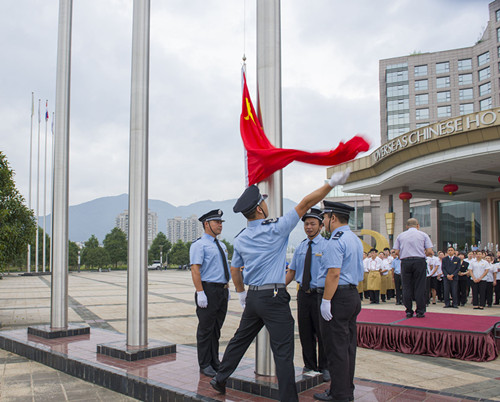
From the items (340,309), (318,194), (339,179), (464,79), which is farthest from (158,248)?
(339,179)

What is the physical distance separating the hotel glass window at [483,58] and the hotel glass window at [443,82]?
11.4 feet

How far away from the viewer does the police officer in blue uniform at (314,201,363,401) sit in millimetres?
3654

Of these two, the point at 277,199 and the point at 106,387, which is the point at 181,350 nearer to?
the point at 106,387

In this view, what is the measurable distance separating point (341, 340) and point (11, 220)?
25.6 feet

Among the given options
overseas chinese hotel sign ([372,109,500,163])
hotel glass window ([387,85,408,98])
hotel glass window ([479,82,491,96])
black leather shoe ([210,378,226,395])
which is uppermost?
hotel glass window ([387,85,408,98])

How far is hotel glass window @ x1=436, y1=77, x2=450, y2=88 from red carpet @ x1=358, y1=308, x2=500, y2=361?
50.3 m

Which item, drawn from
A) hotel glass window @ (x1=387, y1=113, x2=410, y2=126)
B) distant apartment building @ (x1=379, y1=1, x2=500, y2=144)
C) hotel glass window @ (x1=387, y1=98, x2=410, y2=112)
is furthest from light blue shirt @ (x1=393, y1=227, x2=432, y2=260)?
hotel glass window @ (x1=387, y1=98, x2=410, y2=112)

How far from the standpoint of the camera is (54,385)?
4.90 m

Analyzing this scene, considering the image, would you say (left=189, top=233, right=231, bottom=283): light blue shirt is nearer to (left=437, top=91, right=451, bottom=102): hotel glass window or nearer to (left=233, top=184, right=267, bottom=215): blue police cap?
(left=233, top=184, right=267, bottom=215): blue police cap

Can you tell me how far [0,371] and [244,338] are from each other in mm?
3587

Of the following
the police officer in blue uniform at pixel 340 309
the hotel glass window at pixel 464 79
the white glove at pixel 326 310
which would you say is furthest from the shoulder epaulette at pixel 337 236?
the hotel glass window at pixel 464 79

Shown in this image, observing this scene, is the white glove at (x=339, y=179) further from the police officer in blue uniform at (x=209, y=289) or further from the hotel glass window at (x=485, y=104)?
the hotel glass window at (x=485, y=104)

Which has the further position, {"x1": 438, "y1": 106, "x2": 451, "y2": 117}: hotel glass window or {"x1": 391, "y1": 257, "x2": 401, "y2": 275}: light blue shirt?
{"x1": 438, "y1": 106, "x2": 451, "y2": 117}: hotel glass window

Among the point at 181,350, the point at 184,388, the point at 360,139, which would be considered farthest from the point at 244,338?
the point at 181,350
